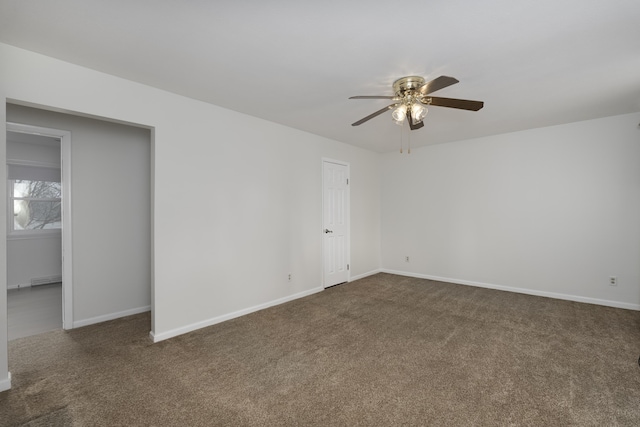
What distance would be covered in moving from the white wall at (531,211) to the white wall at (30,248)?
657 centimetres

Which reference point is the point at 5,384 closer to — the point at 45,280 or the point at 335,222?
the point at 335,222

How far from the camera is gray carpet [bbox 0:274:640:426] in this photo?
1.88 metres

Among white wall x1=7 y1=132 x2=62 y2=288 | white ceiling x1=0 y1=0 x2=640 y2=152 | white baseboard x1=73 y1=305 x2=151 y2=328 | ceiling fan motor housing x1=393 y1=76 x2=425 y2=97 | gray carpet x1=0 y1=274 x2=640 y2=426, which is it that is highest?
white ceiling x1=0 y1=0 x2=640 y2=152

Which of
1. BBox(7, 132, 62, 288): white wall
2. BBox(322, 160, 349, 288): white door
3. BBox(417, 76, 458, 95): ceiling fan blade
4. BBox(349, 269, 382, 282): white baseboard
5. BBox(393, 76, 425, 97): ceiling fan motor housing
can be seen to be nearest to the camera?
BBox(417, 76, 458, 95): ceiling fan blade

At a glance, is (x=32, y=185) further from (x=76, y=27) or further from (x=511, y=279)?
(x=511, y=279)

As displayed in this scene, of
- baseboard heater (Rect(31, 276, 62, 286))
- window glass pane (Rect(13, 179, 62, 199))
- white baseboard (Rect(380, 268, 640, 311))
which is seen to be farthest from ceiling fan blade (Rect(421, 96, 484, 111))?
baseboard heater (Rect(31, 276, 62, 286))

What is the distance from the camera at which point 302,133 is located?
4512mm

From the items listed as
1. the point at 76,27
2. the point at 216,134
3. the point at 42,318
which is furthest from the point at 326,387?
the point at 42,318

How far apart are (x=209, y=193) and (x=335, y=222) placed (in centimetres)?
236

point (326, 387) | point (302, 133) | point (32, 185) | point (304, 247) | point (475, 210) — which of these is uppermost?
point (302, 133)

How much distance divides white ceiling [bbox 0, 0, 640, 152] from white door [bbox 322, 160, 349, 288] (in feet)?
5.88

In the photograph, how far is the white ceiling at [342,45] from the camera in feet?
Answer: 5.88

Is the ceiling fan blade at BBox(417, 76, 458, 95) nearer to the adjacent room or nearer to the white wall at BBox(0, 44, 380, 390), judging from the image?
the adjacent room

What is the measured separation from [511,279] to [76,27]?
19.5 ft
